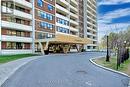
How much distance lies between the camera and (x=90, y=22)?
112m

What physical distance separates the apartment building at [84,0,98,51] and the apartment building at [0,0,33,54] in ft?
170

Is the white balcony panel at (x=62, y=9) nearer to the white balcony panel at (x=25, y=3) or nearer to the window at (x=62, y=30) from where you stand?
the window at (x=62, y=30)

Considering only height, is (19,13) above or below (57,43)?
above

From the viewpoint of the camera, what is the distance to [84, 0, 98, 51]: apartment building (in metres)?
104

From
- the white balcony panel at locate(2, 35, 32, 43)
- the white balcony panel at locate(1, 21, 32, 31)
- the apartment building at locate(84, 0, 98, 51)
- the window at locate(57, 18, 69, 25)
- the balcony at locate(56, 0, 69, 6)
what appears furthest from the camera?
the apartment building at locate(84, 0, 98, 51)

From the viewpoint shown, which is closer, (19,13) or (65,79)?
(65,79)

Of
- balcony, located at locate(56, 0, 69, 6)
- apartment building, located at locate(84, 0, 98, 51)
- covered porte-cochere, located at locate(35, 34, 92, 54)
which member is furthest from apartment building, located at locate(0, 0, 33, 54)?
apartment building, located at locate(84, 0, 98, 51)

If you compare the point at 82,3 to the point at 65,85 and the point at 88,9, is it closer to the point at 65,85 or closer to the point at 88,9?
the point at 88,9

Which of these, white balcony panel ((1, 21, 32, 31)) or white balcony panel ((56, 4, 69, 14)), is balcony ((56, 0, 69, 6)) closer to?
white balcony panel ((56, 4, 69, 14))

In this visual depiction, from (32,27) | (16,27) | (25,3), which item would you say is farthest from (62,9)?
(16,27)

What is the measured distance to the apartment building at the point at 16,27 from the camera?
45.8m

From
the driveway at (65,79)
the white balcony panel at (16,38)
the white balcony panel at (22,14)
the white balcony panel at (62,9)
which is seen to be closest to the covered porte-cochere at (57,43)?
the white balcony panel at (16,38)

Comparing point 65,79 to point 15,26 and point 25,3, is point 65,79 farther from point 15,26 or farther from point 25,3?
point 25,3

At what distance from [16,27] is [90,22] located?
2654 inches
